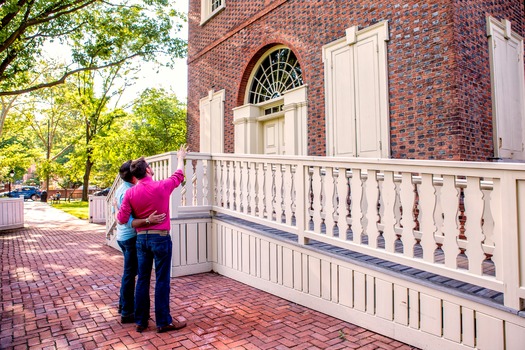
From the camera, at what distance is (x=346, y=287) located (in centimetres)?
373

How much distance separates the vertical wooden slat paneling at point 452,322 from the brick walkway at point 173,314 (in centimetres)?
39

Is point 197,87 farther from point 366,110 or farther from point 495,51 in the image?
point 495,51

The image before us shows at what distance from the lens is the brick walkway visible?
3.29 metres

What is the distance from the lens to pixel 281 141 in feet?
28.9

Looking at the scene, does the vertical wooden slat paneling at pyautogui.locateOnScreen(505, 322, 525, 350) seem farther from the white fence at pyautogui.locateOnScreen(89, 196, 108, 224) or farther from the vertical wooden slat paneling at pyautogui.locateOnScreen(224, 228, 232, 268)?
the white fence at pyautogui.locateOnScreen(89, 196, 108, 224)

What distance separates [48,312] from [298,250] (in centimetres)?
304

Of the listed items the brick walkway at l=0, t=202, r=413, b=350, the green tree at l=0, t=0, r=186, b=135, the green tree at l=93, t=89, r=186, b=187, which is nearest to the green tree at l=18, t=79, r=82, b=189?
the green tree at l=93, t=89, r=186, b=187

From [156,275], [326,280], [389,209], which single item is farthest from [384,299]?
[156,275]

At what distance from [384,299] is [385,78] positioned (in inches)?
156

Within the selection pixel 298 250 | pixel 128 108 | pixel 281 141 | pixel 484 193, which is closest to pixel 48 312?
pixel 298 250

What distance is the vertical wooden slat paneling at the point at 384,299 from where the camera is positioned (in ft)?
10.9

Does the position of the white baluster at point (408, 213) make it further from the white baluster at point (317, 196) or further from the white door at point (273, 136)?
the white door at point (273, 136)

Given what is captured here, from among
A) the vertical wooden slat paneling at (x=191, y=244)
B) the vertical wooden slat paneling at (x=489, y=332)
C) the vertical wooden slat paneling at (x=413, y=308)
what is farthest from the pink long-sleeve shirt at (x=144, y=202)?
the vertical wooden slat paneling at (x=489, y=332)

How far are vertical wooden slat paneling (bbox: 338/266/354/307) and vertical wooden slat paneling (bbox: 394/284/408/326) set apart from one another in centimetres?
50
